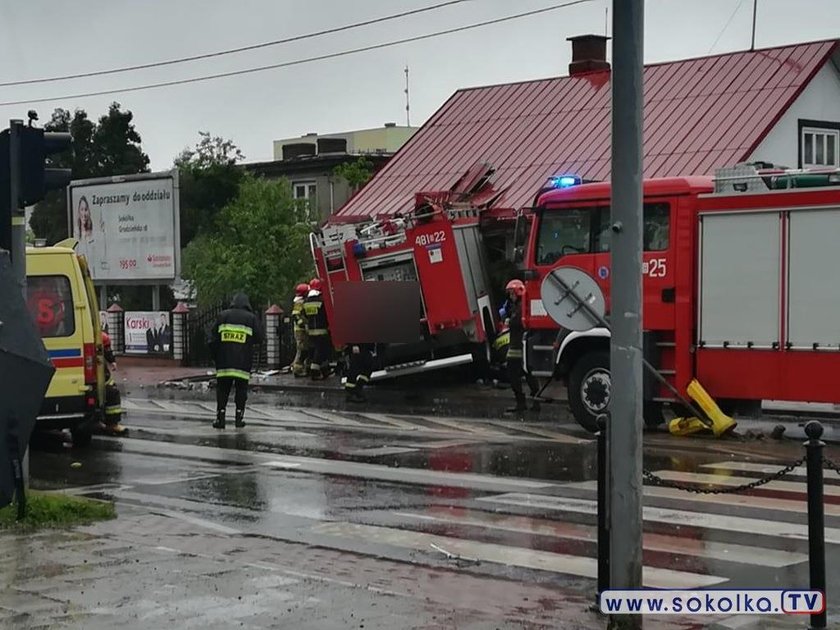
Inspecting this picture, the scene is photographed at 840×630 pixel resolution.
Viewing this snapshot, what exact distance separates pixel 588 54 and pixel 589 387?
1731 centimetres

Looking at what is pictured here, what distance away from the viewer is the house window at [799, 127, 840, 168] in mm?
27531

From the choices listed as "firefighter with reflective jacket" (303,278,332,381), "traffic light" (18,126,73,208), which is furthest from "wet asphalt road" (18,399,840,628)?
"firefighter with reflective jacket" (303,278,332,381)

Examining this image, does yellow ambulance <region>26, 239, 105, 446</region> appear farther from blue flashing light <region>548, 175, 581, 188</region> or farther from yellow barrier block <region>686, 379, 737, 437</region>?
yellow barrier block <region>686, 379, 737, 437</region>

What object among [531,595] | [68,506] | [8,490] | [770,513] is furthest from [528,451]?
[8,490]

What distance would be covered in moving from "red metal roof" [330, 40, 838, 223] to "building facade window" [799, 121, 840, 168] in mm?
1371

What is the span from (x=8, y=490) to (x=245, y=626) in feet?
7.80

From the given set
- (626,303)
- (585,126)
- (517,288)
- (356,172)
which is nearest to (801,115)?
(585,126)

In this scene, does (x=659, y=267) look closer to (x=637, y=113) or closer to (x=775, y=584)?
(x=775, y=584)

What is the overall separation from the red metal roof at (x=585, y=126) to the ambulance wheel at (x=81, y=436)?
38.0 feet

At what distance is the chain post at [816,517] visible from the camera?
669cm

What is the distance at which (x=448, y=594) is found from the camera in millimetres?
7777

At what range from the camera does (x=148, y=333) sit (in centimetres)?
3472

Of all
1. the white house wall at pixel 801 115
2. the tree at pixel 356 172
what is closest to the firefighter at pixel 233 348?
the white house wall at pixel 801 115

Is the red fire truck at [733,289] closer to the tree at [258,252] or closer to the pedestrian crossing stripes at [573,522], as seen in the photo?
the pedestrian crossing stripes at [573,522]
